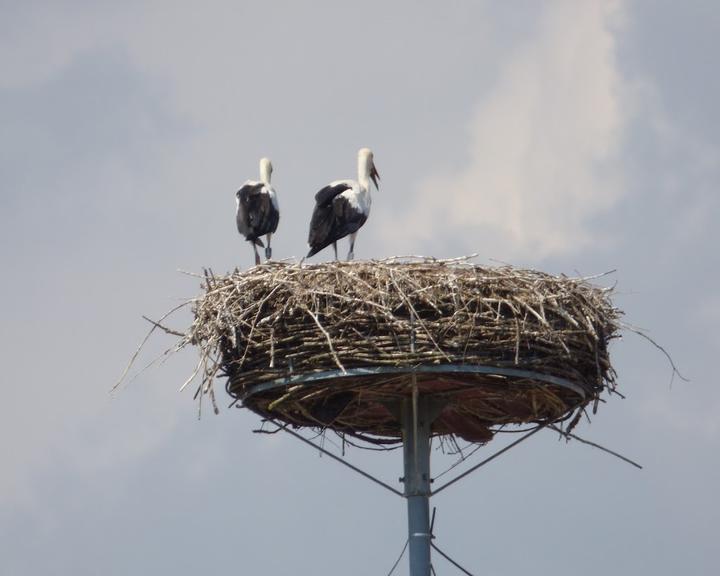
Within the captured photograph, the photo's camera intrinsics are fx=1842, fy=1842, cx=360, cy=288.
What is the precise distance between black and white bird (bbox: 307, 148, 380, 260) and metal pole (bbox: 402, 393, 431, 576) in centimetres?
350

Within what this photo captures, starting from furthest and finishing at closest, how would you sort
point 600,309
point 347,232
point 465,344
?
point 347,232, point 600,309, point 465,344

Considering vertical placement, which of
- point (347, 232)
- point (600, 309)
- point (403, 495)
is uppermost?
point (347, 232)

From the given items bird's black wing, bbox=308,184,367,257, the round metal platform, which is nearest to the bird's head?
bird's black wing, bbox=308,184,367,257

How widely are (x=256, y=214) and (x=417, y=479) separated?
5058mm

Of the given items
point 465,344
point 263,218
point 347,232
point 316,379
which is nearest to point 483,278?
point 465,344

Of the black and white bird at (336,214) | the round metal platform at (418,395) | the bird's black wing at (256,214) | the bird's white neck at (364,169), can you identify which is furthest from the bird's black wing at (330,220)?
the round metal platform at (418,395)

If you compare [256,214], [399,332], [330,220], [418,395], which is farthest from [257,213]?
[399,332]

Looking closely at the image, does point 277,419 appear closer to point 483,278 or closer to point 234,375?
point 234,375

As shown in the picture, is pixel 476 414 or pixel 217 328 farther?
pixel 476 414

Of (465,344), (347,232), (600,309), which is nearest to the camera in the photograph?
(465,344)

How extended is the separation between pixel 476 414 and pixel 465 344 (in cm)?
187

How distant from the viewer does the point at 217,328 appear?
13.4m

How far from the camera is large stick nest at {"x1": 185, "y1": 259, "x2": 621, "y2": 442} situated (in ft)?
42.4

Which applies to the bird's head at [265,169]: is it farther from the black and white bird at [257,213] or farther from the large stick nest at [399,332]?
the large stick nest at [399,332]
